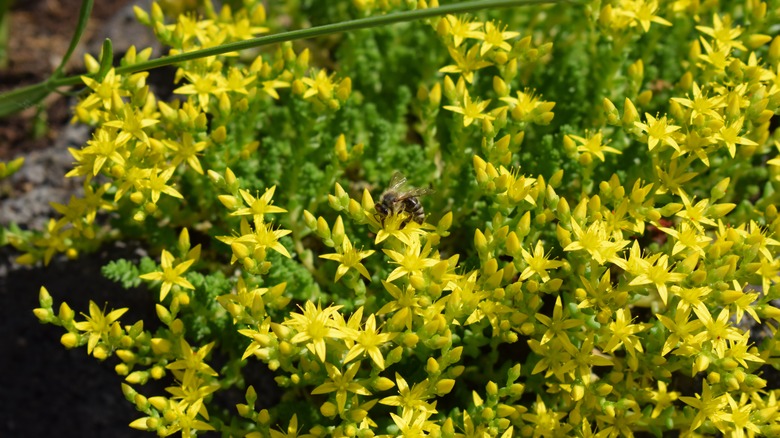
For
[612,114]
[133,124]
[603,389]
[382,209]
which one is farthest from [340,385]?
[612,114]

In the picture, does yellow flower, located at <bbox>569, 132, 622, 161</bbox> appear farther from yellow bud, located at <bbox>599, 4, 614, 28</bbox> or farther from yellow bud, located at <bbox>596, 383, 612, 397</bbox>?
yellow bud, located at <bbox>596, 383, 612, 397</bbox>

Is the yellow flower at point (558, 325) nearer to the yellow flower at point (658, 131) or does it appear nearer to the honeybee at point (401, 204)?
the honeybee at point (401, 204)

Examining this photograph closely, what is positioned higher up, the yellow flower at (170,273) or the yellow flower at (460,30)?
the yellow flower at (460,30)

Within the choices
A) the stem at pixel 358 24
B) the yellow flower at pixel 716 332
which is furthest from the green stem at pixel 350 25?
the yellow flower at pixel 716 332

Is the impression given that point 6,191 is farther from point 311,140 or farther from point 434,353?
point 434,353

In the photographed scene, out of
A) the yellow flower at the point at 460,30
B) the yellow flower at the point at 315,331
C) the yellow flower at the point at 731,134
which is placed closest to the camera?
the yellow flower at the point at 315,331

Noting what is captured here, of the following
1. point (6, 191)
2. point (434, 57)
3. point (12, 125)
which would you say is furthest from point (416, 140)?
point (12, 125)

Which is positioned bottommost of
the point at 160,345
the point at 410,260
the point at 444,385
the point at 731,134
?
the point at 444,385

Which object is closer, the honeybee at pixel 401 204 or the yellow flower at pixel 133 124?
the honeybee at pixel 401 204

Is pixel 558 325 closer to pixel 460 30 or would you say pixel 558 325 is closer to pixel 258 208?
pixel 258 208

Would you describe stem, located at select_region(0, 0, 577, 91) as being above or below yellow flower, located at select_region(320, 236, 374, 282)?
above

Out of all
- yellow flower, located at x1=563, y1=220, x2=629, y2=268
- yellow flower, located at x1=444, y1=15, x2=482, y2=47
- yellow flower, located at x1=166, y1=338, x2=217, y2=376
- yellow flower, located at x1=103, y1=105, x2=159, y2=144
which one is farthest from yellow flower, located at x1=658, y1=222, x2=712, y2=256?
yellow flower, located at x1=103, y1=105, x2=159, y2=144
